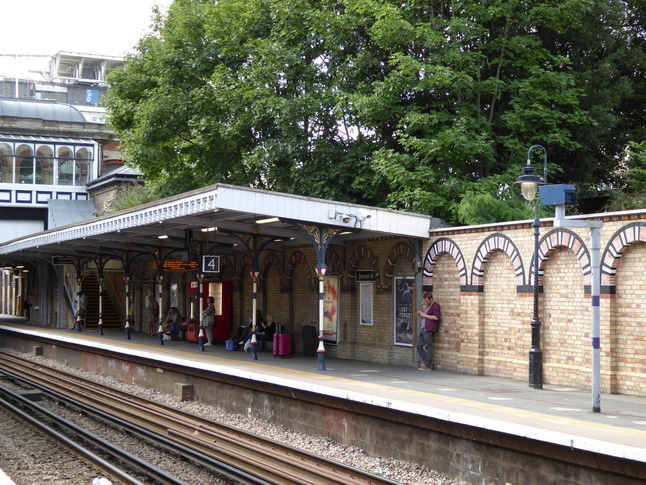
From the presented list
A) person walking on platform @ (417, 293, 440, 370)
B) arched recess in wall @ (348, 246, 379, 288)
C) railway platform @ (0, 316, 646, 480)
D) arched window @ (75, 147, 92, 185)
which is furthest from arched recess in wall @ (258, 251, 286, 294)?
arched window @ (75, 147, 92, 185)

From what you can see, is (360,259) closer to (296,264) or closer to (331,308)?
(331,308)

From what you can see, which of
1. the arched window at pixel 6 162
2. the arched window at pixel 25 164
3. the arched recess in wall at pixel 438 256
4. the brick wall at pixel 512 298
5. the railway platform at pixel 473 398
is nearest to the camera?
the railway platform at pixel 473 398

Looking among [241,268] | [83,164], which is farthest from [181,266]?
[83,164]

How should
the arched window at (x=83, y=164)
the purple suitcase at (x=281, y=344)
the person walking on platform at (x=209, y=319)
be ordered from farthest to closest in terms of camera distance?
the arched window at (x=83, y=164) < the person walking on platform at (x=209, y=319) < the purple suitcase at (x=281, y=344)

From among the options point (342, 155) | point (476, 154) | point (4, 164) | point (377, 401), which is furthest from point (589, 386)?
point (4, 164)

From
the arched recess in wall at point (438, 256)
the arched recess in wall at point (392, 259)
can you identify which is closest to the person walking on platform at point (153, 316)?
the arched recess in wall at point (392, 259)

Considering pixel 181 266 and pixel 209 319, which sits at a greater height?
pixel 181 266

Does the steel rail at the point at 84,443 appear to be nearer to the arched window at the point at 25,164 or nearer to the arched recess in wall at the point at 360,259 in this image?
the arched recess in wall at the point at 360,259

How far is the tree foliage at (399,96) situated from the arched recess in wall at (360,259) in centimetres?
202

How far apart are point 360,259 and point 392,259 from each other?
4.00 ft

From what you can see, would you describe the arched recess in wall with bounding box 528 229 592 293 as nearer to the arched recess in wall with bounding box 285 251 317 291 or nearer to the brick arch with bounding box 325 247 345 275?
the brick arch with bounding box 325 247 345 275

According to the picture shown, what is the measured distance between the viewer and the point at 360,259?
17.4 metres

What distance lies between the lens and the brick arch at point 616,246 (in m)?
11.4

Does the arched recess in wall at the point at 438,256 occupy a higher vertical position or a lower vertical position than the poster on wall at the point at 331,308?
higher
